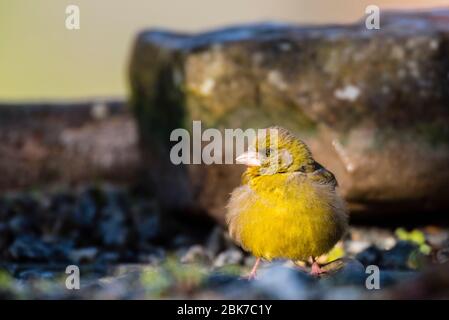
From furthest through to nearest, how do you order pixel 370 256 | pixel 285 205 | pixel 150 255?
pixel 150 255, pixel 370 256, pixel 285 205

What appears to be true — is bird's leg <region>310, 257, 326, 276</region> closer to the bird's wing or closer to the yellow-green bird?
the yellow-green bird

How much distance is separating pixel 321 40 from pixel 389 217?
4.32ft

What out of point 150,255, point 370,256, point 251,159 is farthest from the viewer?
point 150,255

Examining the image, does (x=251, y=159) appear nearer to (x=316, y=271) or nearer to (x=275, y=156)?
(x=275, y=156)

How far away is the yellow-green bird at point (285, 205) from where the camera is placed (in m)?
4.46

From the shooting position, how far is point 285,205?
4.45 meters

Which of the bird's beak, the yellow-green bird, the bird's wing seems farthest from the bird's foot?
the bird's beak

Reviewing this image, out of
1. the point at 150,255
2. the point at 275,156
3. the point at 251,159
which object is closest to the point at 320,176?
the point at 275,156

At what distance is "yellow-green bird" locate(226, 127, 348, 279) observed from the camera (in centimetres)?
446

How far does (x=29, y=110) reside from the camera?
8359 millimetres

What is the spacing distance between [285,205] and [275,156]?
31cm

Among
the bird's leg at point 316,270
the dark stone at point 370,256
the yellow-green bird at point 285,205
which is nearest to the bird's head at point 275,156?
the yellow-green bird at point 285,205
